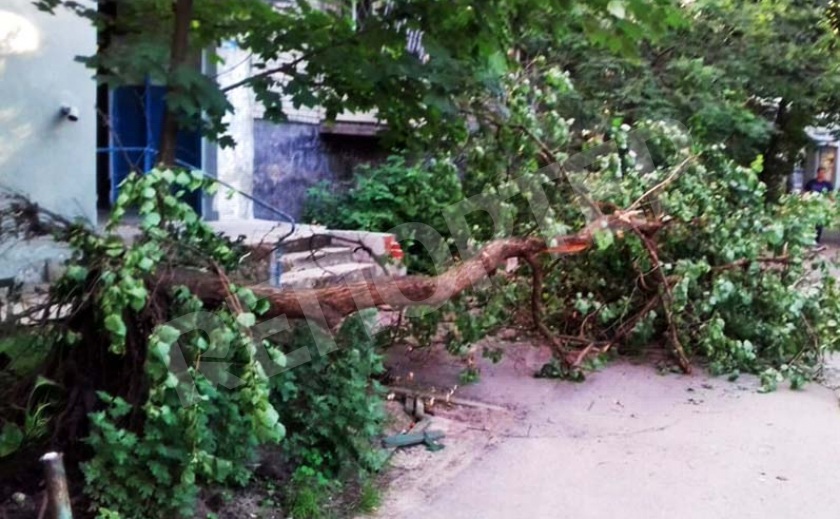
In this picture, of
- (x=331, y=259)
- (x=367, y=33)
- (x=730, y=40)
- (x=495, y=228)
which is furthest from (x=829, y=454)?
(x=730, y=40)

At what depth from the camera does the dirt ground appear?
206 inches

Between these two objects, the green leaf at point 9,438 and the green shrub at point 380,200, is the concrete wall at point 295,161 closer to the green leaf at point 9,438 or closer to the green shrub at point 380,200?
the green shrub at point 380,200

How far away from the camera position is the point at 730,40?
13.3 metres

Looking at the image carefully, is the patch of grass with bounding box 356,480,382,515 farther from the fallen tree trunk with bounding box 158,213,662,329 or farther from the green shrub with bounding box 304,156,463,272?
the green shrub with bounding box 304,156,463,272

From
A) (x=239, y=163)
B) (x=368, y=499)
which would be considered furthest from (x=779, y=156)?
(x=368, y=499)

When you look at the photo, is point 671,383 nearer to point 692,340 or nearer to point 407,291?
point 692,340

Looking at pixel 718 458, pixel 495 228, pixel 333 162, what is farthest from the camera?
pixel 333 162

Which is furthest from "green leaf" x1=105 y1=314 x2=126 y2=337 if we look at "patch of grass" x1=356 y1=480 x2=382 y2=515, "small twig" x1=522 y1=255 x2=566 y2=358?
"small twig" x1=522 y1=255 x2=566 y2=358

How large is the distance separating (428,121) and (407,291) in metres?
1.31

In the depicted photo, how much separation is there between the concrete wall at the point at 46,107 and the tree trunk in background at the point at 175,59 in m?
3.15

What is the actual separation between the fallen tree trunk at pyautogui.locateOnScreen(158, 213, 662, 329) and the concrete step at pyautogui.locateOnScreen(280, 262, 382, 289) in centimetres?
25

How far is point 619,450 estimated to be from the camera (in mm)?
6215

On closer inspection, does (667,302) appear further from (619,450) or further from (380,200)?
(380,200)

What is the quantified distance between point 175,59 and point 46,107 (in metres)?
4.34
